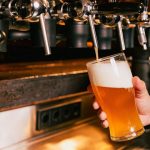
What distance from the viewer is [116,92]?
99cm

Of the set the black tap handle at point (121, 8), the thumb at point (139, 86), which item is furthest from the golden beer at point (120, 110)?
the black tap handle at point (121, 8)

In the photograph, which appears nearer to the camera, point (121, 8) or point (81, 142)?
point (121, 8)

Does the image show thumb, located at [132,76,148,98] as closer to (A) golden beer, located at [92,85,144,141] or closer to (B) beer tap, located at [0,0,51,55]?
(A) golden beer, located at [92,85,144,141]

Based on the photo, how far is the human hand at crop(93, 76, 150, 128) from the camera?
121 centimetres

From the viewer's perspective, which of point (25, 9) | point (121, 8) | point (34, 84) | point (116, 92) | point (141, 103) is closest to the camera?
point (25, 9)

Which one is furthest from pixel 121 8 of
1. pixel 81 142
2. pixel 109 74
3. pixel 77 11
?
pixel 81 142

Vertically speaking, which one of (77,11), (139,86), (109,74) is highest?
(77,11)

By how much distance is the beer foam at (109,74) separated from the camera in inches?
38.9

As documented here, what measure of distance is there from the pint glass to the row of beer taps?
10 centimetres

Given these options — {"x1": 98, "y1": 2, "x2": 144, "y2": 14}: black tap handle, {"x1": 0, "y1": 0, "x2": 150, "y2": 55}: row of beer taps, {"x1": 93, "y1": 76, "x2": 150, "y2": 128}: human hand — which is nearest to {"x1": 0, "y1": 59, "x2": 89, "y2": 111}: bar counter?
{"x1": 93, "y1": 76, "x2": 150, "y2": 128}: human hand

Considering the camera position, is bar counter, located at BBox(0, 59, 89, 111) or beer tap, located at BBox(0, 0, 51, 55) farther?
bar counter, located at BBox(0, 59, 89, 111)

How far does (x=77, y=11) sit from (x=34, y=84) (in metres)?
0.37

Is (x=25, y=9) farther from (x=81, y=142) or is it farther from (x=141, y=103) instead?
(x=141, y=103)

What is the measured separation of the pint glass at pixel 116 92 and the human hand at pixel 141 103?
167 mm
